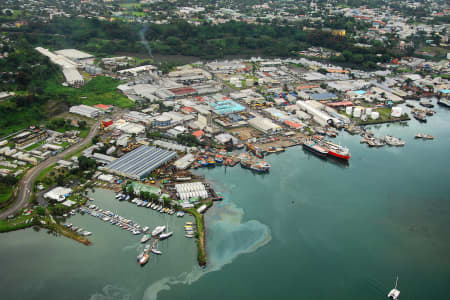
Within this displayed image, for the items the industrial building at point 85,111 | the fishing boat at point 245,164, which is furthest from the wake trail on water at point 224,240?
the industrial building at point 85,111

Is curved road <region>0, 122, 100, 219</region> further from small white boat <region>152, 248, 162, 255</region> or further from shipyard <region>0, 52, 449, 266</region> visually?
small white boat <region>152, 248, 162, 255</region>

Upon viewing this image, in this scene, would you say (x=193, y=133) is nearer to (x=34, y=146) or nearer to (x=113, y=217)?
(x=113, y=217)

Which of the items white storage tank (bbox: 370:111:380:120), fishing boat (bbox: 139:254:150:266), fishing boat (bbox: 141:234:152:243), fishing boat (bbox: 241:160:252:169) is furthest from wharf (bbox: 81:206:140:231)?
white storage tank (bbox: 370:111:380:120)

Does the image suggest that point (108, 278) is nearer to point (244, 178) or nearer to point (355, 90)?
point (244, 178)

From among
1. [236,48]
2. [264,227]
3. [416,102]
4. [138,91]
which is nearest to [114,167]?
[264,227]

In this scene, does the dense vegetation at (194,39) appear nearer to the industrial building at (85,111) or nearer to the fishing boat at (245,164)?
the industrial building at (85,111)

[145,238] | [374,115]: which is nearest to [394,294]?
[145,238]
